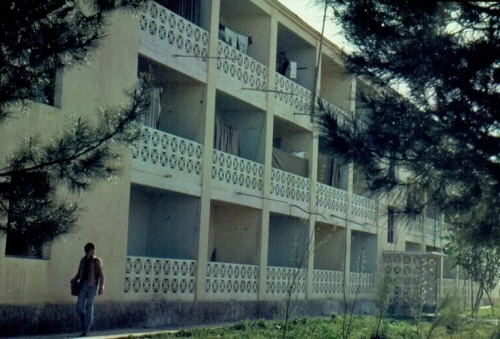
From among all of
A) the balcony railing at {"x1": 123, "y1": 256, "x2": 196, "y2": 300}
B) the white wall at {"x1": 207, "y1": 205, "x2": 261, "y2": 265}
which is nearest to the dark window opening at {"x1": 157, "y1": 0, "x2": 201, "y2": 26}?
the white wall at {"x1": 207, "y1": 205, "x2": 261, "y2": 265}

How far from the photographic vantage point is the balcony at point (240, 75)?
76.2ft

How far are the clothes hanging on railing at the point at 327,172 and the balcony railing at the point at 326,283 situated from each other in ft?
10.8

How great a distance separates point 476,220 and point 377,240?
25.0m

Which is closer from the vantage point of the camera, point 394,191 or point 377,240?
point 394,191

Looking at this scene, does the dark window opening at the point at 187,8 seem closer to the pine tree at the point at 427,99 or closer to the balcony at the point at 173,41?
the balcony at the point at 173,41

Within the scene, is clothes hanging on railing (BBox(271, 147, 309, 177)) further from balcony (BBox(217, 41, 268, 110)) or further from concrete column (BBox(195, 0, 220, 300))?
concrete column (BBox(195, 0, 220, 300))

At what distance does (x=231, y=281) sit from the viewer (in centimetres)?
2373

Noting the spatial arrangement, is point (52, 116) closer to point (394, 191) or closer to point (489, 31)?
point (394, 191)

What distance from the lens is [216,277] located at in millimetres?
22891

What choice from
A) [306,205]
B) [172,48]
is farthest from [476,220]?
[306,205]

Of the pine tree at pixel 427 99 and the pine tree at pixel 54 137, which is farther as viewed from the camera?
the pine tree at pixel 427 99

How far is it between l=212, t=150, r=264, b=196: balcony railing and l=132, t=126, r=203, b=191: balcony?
1013 millimetres

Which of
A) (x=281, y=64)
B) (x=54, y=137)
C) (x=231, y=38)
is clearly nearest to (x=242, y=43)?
(x=231, y=38)

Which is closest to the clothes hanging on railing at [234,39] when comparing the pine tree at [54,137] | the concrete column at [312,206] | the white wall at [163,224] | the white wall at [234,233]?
the concrete column at [312,206]
